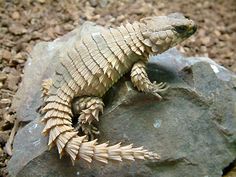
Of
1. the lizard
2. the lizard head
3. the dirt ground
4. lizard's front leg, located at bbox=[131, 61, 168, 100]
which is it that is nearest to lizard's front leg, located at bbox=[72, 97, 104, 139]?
the lizard

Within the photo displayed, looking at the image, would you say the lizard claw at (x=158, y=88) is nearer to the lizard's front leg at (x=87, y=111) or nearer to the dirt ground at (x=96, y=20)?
the lizard's front leg at (x=87, y=111)

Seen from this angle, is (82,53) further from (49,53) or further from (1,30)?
(1,30)

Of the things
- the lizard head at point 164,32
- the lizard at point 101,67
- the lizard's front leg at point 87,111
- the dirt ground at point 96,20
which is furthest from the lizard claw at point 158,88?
the dirt ground at point 96,20

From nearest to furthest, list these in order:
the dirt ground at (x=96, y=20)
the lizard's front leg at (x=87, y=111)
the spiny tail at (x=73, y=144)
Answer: the spiny tail at (x=73, y=144)
the lizard's front leg at (x=87, y=111)
the dirt ground at (x=96, y=20)

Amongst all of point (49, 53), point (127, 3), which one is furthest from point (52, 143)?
point (127, 3)

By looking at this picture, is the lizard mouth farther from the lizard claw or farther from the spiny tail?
the spiny tail
